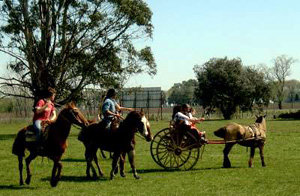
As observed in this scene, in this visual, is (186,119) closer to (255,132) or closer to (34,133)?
(255,132)

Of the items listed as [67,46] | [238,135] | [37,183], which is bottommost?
[37,183]

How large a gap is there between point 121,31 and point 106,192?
27.2 metres

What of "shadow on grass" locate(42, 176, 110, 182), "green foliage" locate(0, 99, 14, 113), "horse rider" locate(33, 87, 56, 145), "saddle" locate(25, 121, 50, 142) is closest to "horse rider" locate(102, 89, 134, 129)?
"shadow on grass" locate(42, 176, 110, 182)

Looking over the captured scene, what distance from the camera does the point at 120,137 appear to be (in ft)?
47.8

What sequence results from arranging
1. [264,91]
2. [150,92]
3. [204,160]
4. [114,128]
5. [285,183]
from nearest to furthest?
[285,183]
[114,128]
[204,160]
[150,92]
[264,91]

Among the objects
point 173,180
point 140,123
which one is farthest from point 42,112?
point 173,180

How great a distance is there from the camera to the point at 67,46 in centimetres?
3800

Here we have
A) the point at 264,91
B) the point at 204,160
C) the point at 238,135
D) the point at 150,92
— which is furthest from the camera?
the point at 264,91

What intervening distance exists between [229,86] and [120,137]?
6575 cm

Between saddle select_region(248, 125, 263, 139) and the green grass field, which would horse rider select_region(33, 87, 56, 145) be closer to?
the green grass field

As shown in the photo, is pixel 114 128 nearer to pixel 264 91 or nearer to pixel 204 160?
pixel 204 160

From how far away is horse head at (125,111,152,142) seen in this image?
14.2 meters

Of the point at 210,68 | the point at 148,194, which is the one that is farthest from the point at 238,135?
the point at 210,68

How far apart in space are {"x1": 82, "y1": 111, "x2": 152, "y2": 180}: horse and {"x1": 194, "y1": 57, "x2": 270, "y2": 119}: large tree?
64700 millimetres
